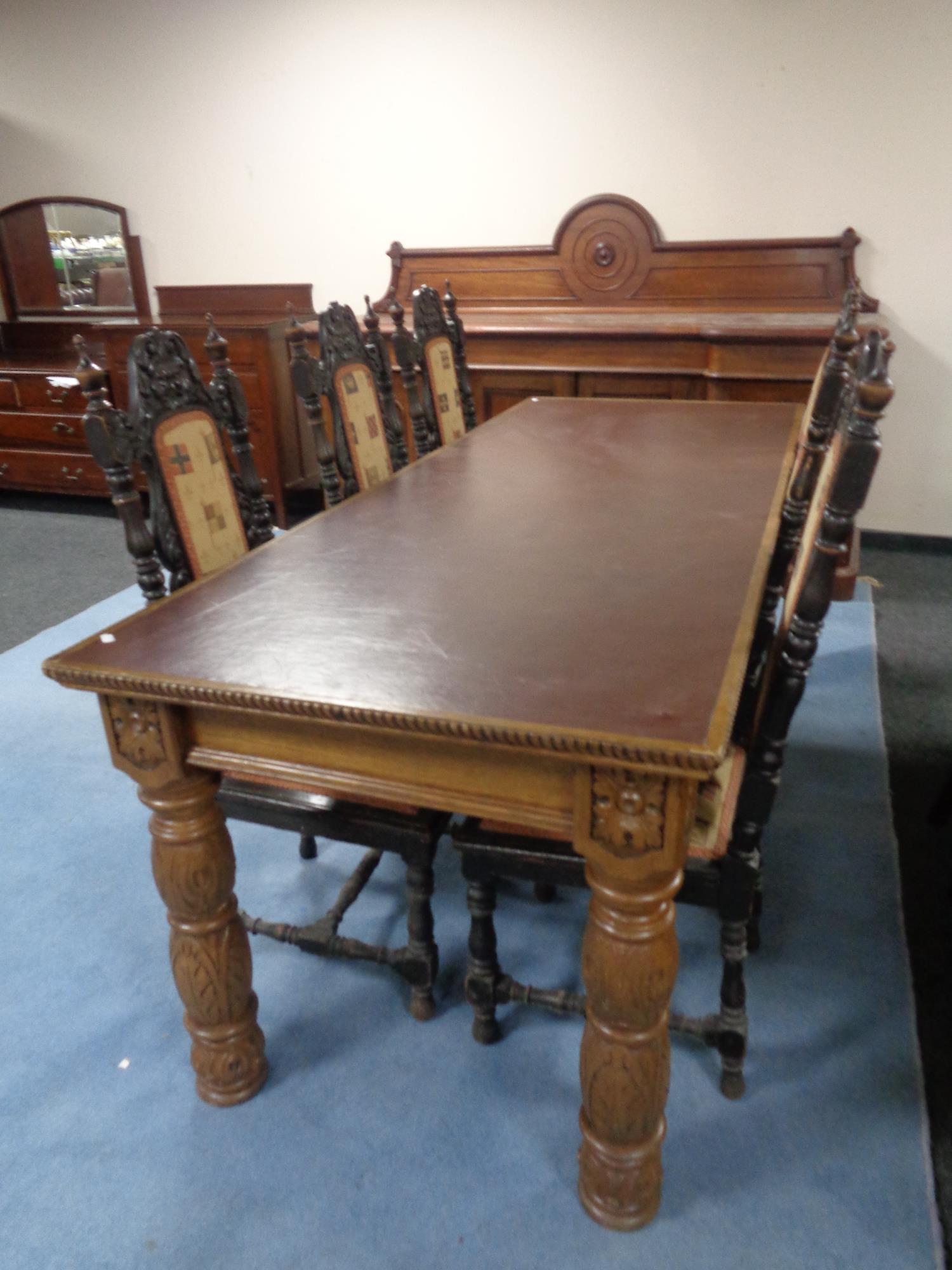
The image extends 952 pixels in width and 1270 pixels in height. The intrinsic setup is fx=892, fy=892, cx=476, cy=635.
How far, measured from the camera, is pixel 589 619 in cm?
120

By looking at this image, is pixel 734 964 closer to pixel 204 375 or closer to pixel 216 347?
pixel 216 347

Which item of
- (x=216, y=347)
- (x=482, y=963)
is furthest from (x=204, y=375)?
(x=482, y=963)

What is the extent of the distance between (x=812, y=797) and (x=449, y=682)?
141 centimetres

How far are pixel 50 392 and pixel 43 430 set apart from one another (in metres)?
0.19

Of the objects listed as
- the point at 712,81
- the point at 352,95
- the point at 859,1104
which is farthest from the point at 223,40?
the point at 859,1104

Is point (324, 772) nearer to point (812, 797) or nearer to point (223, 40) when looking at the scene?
point (812, 797)

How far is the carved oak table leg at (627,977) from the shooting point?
→ 38.1 inches

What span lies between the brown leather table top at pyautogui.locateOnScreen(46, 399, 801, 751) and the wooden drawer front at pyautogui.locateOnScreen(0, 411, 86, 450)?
2.93 metres

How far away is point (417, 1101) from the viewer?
1.40 meters

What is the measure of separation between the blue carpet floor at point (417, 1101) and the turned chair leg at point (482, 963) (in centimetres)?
4

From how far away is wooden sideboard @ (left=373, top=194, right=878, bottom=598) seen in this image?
3090 mm

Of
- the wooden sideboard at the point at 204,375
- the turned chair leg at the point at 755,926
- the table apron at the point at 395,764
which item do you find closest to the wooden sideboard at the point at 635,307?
the wooden sideboard at the point at 204,375

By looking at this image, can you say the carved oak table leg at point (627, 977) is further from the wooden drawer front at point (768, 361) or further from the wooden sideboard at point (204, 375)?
the wooden sideboard at point (204, 375)

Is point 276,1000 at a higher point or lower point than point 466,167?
lower
